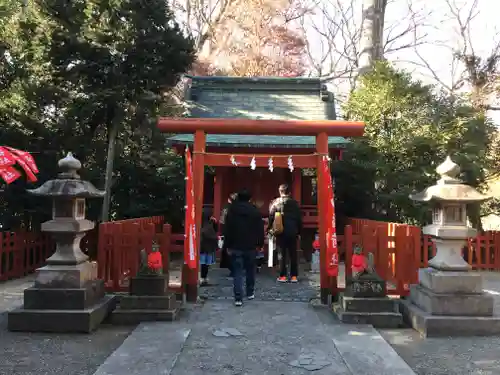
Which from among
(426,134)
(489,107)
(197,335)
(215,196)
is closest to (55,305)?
(197,335)

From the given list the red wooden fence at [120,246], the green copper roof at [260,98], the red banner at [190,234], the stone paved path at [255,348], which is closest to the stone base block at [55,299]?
the stone paved path at [255,348]

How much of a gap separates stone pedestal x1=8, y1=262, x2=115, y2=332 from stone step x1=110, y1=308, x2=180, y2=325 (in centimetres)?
22

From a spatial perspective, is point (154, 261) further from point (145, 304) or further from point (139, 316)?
point (139, 316)

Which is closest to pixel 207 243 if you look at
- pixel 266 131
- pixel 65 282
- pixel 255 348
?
pixel 266 131

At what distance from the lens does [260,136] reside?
1076 cm

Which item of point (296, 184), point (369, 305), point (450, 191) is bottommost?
point (369, 305)

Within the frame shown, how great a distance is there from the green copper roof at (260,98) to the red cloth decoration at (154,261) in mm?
6482

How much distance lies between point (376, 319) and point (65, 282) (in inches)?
157

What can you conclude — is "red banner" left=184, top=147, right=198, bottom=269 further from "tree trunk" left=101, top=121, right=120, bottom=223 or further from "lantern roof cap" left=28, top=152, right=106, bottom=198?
"tree trunk" left=101, top=121, right=120, bottom=223

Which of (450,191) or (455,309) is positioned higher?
(450,191)

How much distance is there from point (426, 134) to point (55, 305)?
9681mm

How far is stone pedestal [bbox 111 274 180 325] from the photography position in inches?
227

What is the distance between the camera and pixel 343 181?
12.8 meters

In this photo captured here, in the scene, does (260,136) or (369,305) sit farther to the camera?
(260,136)
